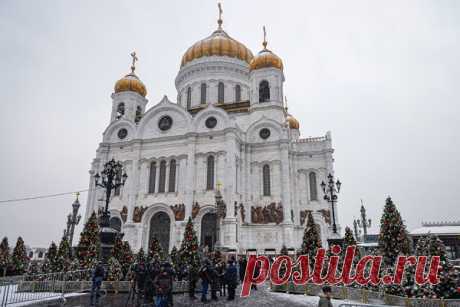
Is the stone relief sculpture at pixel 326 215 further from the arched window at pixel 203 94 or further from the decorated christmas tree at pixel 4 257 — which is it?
the decorated christmas tree at pixel 4 257

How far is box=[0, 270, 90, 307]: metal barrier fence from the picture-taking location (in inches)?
446

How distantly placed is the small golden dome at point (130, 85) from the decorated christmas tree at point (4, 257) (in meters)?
18.5

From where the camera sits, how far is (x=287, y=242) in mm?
26359

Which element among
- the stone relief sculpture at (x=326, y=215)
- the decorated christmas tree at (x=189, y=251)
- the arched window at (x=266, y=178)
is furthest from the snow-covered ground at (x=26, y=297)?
the stone relief sculpture at (x=326, y=215)

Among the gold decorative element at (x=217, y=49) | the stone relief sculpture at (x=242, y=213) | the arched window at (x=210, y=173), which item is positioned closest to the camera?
the stone relief sculpture at (x=242, y=213)

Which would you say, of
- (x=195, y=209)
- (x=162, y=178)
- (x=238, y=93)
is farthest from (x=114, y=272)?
(x=238, y=93)

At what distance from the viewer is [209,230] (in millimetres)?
26391

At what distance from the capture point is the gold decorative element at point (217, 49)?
37094mm

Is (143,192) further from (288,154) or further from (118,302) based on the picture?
(118,302)

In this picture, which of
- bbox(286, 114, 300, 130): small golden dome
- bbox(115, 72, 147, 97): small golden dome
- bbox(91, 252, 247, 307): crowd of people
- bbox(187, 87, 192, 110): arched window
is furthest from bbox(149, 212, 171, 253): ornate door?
bbox(286, 114, 300, 130): small golden dome

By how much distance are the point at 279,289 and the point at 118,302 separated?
6098 mm

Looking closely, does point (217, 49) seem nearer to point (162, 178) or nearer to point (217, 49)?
point (217, 49)

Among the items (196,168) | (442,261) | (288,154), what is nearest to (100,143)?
(196,168)

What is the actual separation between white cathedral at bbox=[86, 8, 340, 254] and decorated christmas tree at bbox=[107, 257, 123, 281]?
462 inches
